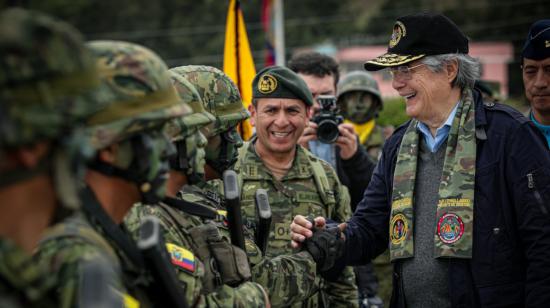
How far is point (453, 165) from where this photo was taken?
4203mm

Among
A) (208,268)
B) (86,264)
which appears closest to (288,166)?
(208,268)

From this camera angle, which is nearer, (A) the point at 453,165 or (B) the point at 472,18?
(A) the point at 453,165

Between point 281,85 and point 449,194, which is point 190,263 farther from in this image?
point 281,85

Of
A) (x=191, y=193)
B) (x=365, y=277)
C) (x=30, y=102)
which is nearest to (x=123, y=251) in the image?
(x=30, y=102)

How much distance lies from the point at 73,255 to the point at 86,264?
0.38 m

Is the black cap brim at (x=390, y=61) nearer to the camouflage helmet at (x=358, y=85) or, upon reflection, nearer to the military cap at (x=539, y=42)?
the military cap at (x=539, y=42)

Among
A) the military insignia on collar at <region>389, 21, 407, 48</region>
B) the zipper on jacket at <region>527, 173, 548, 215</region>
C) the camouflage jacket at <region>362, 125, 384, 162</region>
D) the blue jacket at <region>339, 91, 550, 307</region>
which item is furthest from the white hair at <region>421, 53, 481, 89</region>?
the camouflage jacket at <region>362, 125, 384, 162</region>

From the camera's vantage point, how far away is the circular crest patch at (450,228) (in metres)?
4.07

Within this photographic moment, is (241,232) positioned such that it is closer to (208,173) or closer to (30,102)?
(208,173)

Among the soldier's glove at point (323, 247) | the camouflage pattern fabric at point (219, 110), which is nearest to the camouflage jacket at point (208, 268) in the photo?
the soldier's glove at point (323, 247)

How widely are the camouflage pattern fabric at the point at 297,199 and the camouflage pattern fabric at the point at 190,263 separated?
5.03ft

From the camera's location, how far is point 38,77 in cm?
212

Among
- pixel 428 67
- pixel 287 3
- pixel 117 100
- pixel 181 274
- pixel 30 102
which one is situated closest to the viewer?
pixel 30 102

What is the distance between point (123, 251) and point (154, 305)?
0.27 meters
